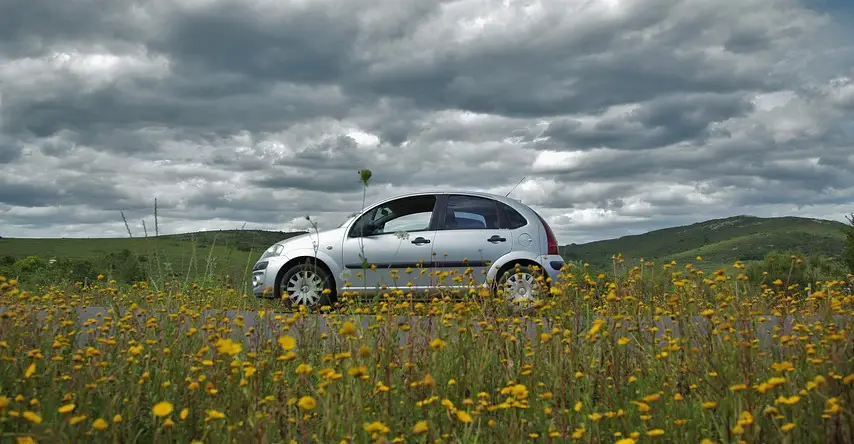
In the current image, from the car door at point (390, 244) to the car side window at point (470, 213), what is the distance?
0.82 feet

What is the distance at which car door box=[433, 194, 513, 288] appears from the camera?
10.7 meters

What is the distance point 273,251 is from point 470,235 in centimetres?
309

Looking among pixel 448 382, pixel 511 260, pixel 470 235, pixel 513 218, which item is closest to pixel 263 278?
pixel 470 235

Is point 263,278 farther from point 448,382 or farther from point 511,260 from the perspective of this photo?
point 448,382

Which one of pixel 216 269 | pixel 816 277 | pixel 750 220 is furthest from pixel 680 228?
pixel 216 269

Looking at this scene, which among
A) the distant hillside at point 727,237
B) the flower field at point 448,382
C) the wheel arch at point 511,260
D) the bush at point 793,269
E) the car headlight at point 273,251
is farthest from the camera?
the distant hillside at point 727,237

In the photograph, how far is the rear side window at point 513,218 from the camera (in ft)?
35.7

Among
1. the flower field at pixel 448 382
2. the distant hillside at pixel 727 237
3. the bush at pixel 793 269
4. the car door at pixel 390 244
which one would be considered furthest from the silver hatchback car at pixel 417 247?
the distant hillside at pixel 727 237

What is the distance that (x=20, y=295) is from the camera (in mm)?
5867

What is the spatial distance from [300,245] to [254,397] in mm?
7945

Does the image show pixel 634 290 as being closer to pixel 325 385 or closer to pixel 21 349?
pixel 325 385

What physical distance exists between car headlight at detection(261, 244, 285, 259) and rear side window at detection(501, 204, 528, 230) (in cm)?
346

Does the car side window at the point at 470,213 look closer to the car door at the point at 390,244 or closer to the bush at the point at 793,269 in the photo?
the car door at the point at 390,244

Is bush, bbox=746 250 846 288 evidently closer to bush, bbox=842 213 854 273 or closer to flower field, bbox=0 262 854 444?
bush, bbox=842 213 854 273
